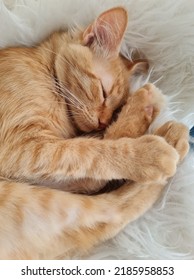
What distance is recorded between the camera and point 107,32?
1183mm

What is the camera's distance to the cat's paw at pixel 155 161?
1.03 m

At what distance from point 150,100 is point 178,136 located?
0.42 ft

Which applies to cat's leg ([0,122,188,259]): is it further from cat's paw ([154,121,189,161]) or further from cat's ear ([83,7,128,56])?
cat's ear ([83,7,128,56])

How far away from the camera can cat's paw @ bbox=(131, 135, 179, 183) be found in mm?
1029

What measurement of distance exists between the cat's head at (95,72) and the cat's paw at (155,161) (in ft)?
0.64

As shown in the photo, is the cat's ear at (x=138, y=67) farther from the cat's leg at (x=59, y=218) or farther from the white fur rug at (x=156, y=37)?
the cat's leg at (x=59, y=218)

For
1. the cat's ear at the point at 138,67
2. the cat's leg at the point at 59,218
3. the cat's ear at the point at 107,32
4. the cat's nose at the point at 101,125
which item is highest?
the cat's ear at the point at 107,32

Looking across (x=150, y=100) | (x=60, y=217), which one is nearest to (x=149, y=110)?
(x=150, y=100)

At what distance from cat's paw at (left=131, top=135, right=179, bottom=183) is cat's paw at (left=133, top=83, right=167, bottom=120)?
0.48 ft

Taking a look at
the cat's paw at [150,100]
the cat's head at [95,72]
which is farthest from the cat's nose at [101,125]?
the cat's paw at [150,100]

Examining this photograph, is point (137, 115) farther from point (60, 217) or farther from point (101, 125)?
point (60, 217)

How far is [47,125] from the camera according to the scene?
3.77ft

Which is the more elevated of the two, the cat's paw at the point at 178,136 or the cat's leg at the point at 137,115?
the cat's leg at the point at 137,115
